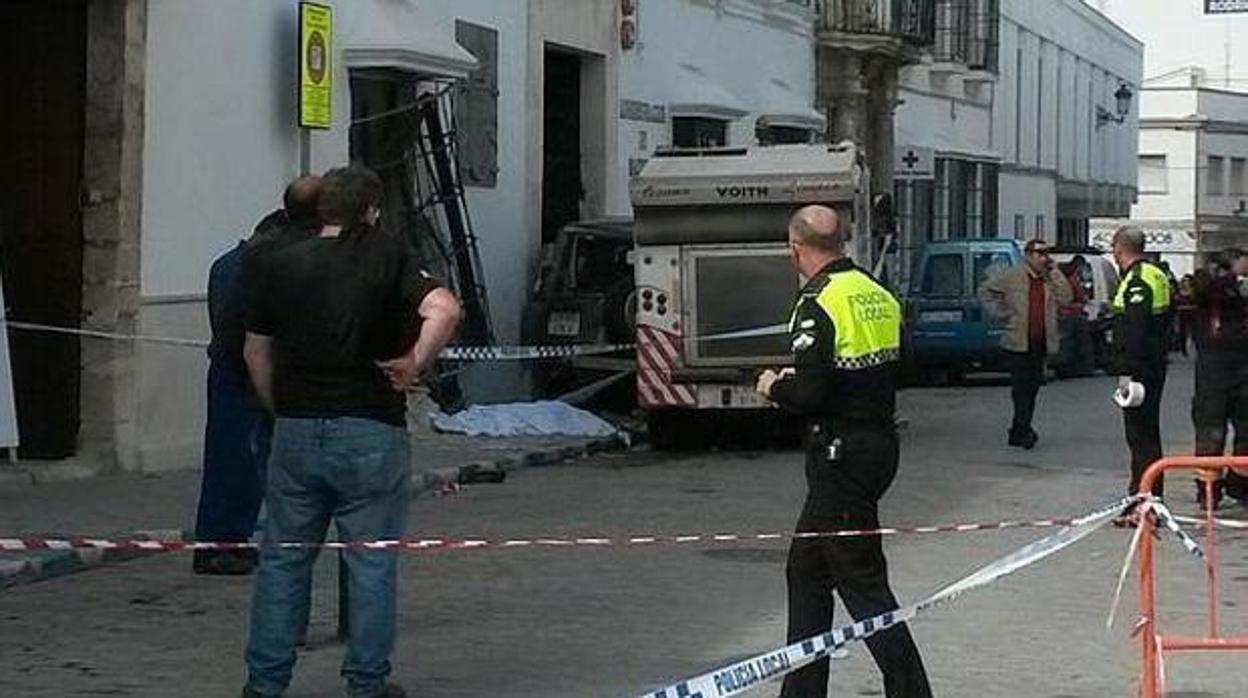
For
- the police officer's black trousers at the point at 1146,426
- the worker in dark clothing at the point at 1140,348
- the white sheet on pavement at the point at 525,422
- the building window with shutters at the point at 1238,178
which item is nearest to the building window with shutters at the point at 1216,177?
the building window with shutters at the point at 1238,178

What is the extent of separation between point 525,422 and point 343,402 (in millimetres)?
13001

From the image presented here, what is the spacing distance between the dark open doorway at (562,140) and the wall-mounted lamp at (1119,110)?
120 ft

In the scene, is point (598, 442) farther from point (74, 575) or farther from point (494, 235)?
point (74, 575)

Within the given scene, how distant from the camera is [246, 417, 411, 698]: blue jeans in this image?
8328mm

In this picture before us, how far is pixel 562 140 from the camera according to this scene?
1092 inches

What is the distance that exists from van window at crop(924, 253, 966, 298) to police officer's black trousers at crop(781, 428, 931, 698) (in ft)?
83.2

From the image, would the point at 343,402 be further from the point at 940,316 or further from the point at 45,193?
the point at 940,316

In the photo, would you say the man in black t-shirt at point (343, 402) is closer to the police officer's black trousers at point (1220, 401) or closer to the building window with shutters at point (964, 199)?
the police officer's black trousers at point (1220, 401)

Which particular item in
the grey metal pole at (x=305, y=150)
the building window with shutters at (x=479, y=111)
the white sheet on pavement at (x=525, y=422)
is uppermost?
the building window with shutters at (x=479, y=111)

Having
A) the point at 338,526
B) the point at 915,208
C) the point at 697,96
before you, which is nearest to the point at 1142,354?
the point at 338,526

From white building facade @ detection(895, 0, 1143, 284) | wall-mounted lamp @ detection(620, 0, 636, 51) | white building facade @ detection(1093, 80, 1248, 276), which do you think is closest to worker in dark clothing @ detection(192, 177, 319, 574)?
wall-mounted lamp @ detection(620, 0, 636, 51)

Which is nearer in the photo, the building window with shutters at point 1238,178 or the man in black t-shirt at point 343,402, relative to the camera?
the man in black t-shirt at point 343,402

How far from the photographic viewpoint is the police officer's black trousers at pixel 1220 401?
51.2 feet

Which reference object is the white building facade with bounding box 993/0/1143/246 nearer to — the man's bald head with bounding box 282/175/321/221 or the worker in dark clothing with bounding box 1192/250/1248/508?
the worker in dark clothing with bounding box 1192/250/1248/508
